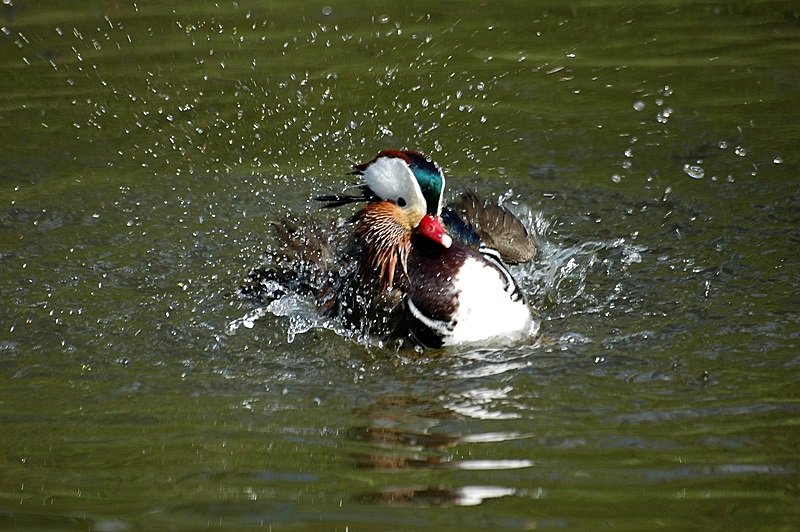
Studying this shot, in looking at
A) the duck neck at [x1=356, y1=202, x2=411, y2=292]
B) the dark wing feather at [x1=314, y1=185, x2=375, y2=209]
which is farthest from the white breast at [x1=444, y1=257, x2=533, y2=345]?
the dark wing feather at [x1=314, y1=185, x2=375, y2=209]

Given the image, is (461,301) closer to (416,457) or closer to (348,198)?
(348,198)

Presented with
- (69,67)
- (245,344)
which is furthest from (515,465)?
(69,67)

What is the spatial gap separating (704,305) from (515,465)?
1910mm

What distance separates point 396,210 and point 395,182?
0.62 ft

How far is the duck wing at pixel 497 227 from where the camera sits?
591cm

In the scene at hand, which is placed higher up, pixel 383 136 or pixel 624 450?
pixel 383 136

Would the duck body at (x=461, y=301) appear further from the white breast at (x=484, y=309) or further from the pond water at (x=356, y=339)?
the pond water at (x=356, y=339)

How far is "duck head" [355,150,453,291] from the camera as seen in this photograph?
507 centimetres

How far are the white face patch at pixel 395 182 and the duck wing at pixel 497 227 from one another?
1.89 ft

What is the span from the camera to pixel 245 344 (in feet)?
16.3

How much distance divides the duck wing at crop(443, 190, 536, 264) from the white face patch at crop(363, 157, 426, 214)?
1.89 feet

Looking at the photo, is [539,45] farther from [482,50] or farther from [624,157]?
[624,157]

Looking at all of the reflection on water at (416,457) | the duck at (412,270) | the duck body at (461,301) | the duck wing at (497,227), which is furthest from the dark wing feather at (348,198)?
the reflection on water at (416,457)

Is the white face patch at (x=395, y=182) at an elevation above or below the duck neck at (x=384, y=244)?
above
